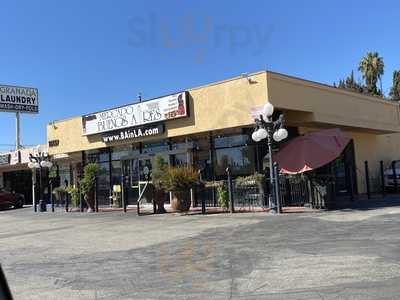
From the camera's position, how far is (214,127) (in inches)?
865

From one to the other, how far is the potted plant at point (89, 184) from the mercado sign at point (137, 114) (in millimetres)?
2569

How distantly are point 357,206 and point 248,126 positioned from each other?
206 inches

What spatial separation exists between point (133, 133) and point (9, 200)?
12.8m

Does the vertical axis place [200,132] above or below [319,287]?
above

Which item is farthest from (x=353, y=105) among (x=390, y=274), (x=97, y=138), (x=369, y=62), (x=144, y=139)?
(x=369, y=62)

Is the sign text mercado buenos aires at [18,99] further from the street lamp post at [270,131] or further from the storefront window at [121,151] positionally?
the street lamp post at [270,131]

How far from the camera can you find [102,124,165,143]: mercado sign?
24.6 metres

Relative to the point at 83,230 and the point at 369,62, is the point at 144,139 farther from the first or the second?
the point at 369,62

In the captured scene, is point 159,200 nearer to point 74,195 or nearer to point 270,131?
point 270,131

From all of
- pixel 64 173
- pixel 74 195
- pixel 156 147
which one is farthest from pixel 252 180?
pixel 64 173

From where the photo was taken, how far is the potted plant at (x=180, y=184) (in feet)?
66.4

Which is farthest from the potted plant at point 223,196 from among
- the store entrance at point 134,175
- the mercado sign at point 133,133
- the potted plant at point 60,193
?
the potted plant at point 60,193

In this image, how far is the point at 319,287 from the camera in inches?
284

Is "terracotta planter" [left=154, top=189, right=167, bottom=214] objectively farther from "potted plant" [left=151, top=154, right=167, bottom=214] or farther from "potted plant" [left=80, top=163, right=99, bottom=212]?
"potted plant" [left=80, top=163, right=99, bottom=212]
